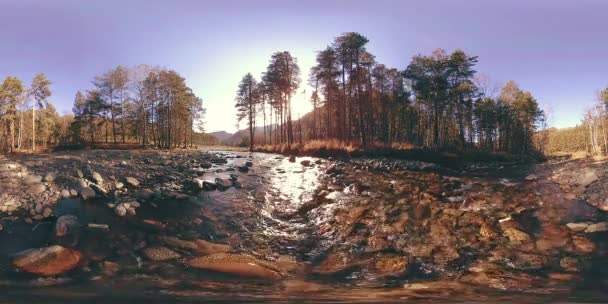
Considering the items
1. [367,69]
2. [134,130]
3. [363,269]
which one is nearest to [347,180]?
[363,269]

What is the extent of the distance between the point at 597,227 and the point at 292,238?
25.4ft

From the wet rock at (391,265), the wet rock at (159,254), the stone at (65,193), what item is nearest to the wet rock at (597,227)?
the wet rock at (391,265)

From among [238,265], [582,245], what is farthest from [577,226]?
[238,265]

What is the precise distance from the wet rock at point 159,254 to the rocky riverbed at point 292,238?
0.02m

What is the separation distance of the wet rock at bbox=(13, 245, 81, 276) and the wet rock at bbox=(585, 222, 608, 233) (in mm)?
11648

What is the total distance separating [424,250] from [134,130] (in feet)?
207

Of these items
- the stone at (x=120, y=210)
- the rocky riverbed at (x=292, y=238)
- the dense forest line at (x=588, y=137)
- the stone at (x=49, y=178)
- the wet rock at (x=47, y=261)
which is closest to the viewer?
the rocky riverbed at (x=292, y=238)

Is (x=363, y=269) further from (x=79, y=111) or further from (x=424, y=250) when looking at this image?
(x=79, y=111)

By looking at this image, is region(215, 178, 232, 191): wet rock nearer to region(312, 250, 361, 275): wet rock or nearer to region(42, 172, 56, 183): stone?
region(42, 172, 56, 183): stone

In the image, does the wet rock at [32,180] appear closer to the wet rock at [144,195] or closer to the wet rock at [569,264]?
the wet rock at [144,195]

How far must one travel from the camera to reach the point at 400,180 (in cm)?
1446

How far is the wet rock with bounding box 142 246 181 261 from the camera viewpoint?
21.7 ft

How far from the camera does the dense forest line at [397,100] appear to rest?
36.1 meters

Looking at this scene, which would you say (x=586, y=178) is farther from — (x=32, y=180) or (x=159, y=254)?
(x=32, y=180)
